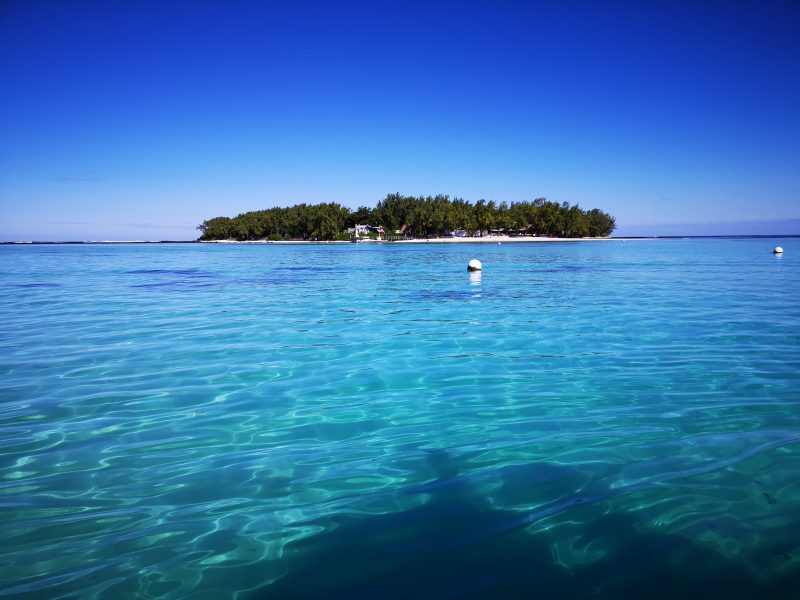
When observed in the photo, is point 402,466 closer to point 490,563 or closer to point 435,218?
point 490,563

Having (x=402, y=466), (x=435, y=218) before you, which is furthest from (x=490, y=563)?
(x=435, y=218)

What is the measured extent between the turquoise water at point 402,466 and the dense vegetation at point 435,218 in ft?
442

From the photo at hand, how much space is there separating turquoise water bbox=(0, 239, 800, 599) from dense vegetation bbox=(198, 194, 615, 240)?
442 ft

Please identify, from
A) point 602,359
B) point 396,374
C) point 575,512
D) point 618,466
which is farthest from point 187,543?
point 602,359

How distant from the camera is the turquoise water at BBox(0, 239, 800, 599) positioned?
3.26 m

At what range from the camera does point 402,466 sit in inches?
188

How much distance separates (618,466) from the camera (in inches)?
184

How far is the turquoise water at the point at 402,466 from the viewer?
128 inches

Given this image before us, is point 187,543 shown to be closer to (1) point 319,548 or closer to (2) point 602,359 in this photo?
(1) point 319,548

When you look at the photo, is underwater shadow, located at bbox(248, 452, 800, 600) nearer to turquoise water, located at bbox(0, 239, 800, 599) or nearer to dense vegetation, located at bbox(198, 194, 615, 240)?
Answer: turquoise water, located at bbox(0, 239, 800, 599)

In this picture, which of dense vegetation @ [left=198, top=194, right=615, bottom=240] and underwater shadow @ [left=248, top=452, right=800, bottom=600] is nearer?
underwater shadow @ [left=248, top=452, right=800, bottom=600]

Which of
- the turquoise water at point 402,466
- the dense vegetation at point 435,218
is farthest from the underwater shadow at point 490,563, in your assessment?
the dense vegetation at point 435,218

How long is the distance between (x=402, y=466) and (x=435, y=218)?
139 meters

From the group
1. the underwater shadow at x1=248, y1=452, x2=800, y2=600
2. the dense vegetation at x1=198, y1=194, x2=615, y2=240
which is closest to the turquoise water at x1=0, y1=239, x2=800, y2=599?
the underwater shadow at x1=248, y1=452, x2=800, y2=600
